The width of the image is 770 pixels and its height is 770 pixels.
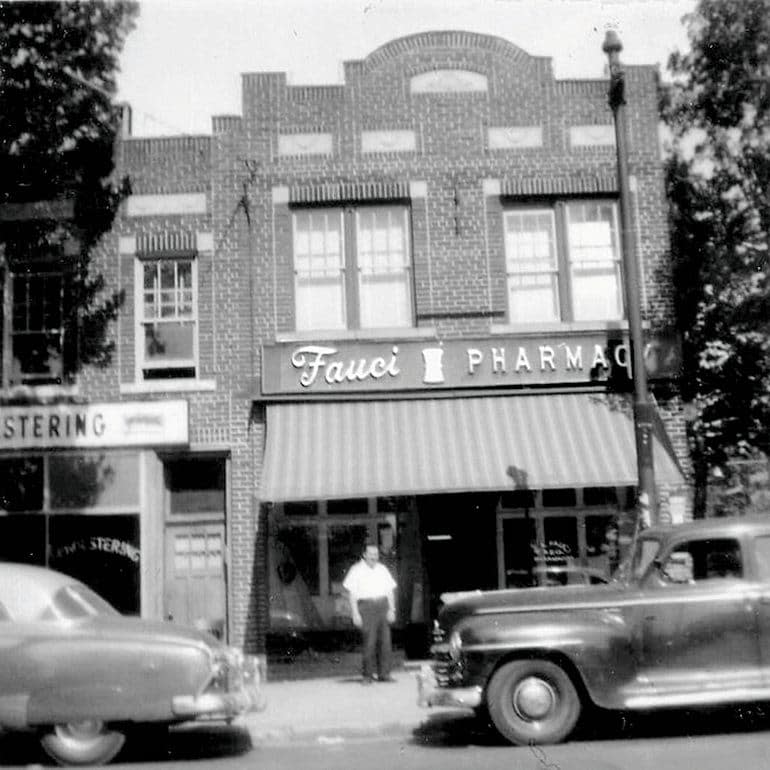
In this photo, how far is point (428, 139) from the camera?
14172 millimetres

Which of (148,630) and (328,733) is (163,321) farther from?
(328,733)

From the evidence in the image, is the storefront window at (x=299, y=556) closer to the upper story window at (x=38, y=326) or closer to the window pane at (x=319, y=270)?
the window pane at (x=319, y=270)

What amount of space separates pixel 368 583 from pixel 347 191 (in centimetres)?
567

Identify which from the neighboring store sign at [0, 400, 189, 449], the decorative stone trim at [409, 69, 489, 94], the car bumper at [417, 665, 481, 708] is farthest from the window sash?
the car bumper at [417, 665, 481, 708]

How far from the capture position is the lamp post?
10.8 meters

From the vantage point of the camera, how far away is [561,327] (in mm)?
13734

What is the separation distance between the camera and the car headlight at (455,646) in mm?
8398

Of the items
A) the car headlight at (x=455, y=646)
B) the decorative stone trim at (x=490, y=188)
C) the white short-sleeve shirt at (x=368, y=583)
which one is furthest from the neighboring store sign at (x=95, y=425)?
the car headlight at (x=455, y=646)

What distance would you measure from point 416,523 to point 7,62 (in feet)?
26.1

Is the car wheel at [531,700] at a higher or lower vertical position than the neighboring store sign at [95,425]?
lower

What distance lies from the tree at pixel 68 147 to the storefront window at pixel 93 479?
1409 millimetres

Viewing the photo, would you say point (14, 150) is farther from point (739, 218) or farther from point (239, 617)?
point (739, 218)

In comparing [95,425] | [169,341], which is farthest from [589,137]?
[95,425]

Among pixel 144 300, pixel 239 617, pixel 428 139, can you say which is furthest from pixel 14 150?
pixel 239 617
